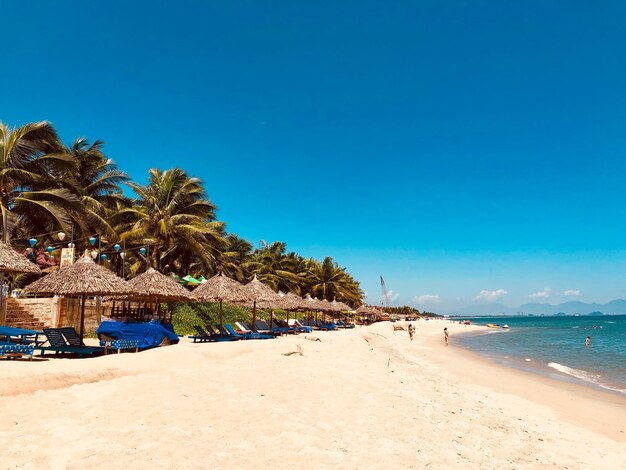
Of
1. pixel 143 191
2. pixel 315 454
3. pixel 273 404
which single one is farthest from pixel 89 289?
pixel 143 191

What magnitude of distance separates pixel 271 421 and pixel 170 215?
19.5m

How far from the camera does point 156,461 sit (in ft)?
13.9

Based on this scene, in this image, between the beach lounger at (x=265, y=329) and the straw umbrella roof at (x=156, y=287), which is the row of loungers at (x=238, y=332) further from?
the straw umbrella roof at (x=156, y=287)

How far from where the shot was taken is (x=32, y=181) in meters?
15.7

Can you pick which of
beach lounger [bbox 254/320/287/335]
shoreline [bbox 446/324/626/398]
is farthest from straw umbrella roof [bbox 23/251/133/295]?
shoreline [bbox 446/324/626/398]

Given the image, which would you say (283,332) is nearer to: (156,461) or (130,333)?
(130,333)

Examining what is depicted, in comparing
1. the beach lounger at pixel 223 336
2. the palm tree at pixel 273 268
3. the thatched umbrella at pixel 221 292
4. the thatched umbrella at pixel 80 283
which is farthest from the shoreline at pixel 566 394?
the palm tree at pixel 273 268

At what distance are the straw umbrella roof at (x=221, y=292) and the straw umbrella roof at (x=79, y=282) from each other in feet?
15.5

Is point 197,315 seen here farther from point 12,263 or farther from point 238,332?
point 12,263

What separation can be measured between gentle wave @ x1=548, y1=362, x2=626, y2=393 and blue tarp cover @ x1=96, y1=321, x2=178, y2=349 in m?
14.2

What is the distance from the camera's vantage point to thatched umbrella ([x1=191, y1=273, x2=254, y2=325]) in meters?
16.4

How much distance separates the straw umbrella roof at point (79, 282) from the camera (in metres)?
10.7

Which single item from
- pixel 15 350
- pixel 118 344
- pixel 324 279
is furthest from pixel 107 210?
pixel 324 279

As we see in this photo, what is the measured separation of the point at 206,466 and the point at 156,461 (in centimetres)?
55
